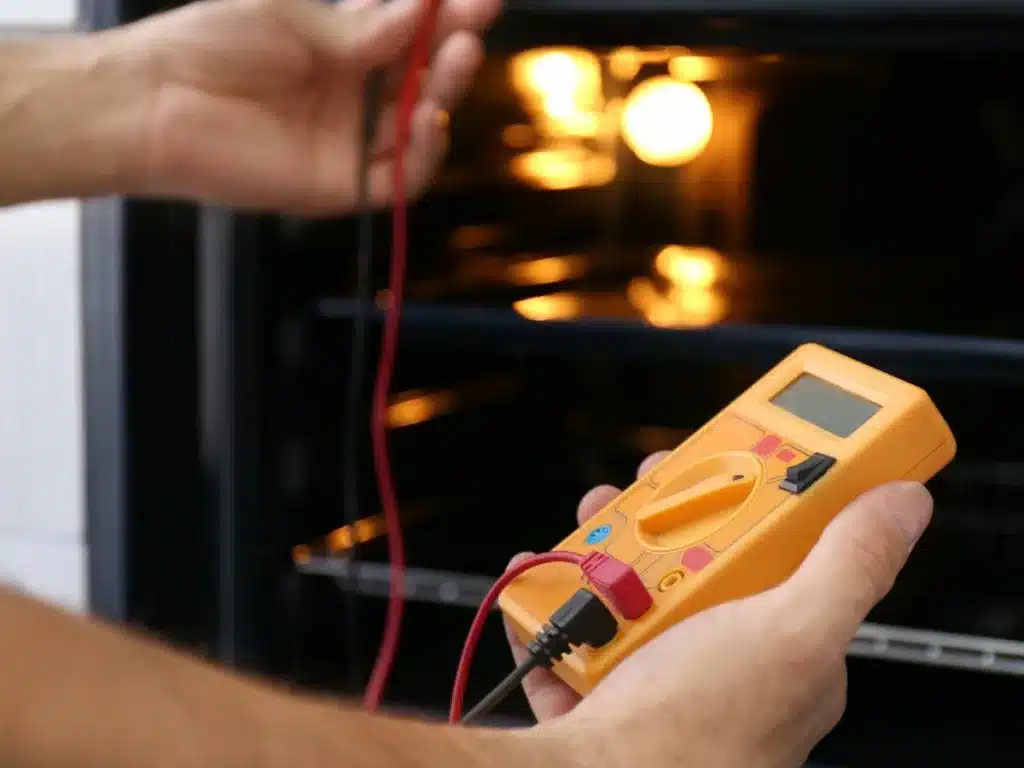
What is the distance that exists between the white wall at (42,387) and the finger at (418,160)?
184 millimetres

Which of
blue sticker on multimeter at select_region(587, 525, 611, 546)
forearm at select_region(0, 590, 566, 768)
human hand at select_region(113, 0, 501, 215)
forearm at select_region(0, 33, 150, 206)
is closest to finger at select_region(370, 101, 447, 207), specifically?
human hand at select_region(113, 0, 501, 215)

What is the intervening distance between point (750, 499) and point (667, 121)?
0.55 m

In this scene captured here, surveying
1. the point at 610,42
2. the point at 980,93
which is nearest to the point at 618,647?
the point at 610,42

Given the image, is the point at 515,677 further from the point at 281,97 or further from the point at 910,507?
the point at 281,97

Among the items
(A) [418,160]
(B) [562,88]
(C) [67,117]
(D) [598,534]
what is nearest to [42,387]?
(C) [67,117]

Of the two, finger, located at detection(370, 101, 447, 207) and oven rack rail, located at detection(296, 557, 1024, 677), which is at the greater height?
finger, located at detection(370, 101, 447, 207)

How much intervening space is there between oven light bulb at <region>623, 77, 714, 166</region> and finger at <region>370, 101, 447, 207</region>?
34cm

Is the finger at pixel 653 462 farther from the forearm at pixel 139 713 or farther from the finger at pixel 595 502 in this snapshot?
the forearm at pixel 139 713

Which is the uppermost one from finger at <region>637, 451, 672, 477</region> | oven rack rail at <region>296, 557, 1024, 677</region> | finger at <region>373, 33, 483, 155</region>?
finger at <region>373, 33, 483, 155</region>

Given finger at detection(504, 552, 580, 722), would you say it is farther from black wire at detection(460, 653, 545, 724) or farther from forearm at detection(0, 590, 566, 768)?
forearm at detection(0, 590, 566, 768)

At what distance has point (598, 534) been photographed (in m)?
0.53

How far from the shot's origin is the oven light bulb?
3.12 feet

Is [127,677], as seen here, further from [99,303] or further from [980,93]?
[980,93]

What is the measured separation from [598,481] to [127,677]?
0.76 m
